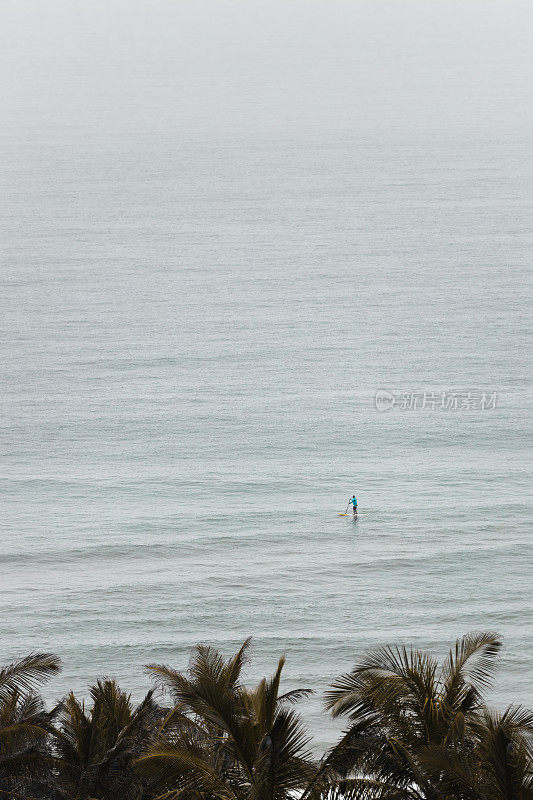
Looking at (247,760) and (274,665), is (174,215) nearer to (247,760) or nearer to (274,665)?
(274,665)

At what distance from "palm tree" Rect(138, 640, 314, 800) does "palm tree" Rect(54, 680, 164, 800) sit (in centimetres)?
83

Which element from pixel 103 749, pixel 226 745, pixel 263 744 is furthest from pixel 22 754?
pixel 263 744

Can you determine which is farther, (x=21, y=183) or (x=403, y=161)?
(x=403, y=161)

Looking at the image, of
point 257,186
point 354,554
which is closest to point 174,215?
point 257,186

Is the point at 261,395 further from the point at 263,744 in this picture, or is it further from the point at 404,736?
the point at 263,744

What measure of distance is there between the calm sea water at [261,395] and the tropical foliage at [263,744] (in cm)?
1680

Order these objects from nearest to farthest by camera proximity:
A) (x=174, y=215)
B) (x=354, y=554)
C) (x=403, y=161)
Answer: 1. (x=354, y=554)
2. (x=174, y=215)
3. (x=403, y=161)

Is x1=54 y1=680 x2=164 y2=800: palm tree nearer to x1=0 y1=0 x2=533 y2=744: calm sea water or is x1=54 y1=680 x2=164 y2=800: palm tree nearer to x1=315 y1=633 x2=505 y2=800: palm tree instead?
x1=315 y1=633 x2=505 y2=800: palm tree

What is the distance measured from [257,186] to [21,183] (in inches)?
1368

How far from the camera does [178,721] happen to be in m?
→ 13.8

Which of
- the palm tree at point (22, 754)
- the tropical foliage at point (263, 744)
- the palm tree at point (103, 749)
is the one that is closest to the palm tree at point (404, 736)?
the tropical foliage at point (263, 744)

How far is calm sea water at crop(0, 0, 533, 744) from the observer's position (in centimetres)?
3894

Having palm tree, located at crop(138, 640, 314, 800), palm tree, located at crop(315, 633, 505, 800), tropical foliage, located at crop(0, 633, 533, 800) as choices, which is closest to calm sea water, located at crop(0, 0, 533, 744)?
tropical foliage, located at crop(0, 633, 533, 800)

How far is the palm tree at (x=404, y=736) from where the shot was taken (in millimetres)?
11938
